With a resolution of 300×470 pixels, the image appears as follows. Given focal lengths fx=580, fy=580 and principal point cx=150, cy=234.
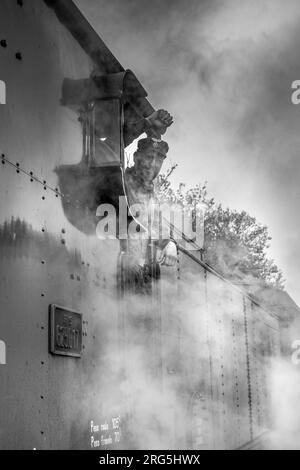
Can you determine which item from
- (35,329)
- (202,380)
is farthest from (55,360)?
(202,380)

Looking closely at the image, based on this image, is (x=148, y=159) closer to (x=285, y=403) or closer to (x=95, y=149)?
(x=95, y=149)

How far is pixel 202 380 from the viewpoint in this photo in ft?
16.3

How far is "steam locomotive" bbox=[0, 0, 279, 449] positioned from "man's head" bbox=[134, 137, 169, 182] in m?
0.14

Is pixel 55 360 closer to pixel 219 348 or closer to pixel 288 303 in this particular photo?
pixel 219 348

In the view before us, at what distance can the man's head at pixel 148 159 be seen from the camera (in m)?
3.17

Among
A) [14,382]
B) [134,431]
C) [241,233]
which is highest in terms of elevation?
[241,233]

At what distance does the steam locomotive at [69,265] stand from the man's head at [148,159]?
5.6 inches

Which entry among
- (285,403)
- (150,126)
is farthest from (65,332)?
(285,403)

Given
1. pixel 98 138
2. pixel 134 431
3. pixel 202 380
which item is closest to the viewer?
pixel 98 138

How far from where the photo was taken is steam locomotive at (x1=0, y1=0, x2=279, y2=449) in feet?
6.50

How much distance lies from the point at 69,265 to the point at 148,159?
983 mm

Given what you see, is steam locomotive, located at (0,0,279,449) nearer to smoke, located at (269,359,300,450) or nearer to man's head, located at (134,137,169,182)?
man's head, located at (134,137,169,182)

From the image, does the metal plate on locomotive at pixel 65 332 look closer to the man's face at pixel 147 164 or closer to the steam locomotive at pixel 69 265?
Answer: the steam locomotive at pixel 69 265
